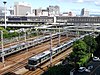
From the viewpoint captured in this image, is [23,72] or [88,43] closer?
[23,72]

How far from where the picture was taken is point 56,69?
Answer: 25.5 m

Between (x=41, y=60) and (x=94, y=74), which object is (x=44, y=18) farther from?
(x=94, y=74)

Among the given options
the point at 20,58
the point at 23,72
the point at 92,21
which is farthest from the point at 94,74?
the point at 92,21

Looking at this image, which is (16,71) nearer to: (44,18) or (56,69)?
(56,69)

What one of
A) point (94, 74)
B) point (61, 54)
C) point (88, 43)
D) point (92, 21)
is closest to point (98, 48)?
point (88, 43)

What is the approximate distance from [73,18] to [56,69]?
343 feet

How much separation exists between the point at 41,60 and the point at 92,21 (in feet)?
306

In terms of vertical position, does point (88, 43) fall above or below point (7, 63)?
above

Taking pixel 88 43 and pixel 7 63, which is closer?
pixel 7 63

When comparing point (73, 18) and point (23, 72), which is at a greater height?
point (73, 18)

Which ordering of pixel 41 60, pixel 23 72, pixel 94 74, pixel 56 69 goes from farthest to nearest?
1. pixel 41 60
2. pixel 23 72
3. pixel 94 74
4. pixel 56 69

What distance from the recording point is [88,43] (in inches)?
1693

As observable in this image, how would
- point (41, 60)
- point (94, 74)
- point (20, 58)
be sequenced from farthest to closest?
point (20, 58) → point (41, 60) → point (94, 74)

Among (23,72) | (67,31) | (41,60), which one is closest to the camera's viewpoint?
(23,72)
